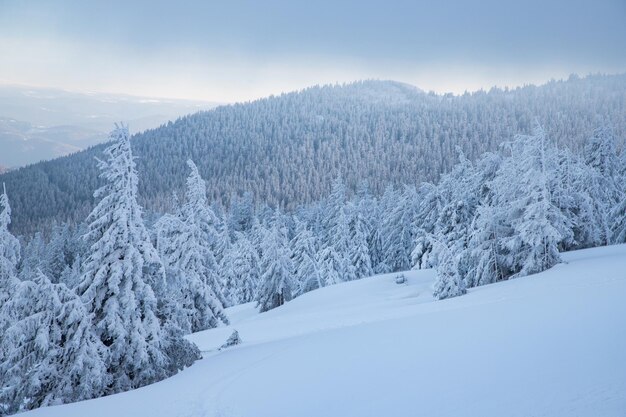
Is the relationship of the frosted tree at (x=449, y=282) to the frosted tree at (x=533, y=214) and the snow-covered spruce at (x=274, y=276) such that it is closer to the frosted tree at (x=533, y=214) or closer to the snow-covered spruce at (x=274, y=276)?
the frosted tree at (x=533, y=214)

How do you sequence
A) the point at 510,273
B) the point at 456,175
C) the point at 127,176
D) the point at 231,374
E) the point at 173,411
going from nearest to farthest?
the point at 173,411 < the point at 231,374 < the point at 127,176 < the point at 510,273 < the point at 456,175

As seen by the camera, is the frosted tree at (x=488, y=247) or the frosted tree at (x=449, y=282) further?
the frosted tree at (x=488, y=247)

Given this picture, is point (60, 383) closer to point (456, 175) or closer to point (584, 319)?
point (584, 319)

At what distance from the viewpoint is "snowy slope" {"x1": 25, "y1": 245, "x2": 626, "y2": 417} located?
306 inches

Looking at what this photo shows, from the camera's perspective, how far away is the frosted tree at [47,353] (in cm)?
1322

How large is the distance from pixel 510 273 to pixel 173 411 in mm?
22320

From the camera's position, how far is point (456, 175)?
42.5 metres

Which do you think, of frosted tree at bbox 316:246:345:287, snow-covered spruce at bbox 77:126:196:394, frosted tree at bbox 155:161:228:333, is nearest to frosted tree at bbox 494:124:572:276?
frosted tree at bbox 155:161:228:333

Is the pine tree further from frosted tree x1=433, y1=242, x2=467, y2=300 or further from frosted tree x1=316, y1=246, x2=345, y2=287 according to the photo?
frosted tree x1=433, y1=242, x2=467, y2=300

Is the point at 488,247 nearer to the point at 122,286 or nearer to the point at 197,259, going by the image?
the point at 197,259

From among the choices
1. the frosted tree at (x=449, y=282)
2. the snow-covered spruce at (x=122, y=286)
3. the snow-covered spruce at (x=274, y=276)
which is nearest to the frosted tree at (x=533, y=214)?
the frosted tree at (x=449, y=282)

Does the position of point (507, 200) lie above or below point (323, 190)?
above

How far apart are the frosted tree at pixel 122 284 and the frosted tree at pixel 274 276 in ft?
80.5

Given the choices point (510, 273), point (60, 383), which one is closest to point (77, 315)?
point (60, 383)
